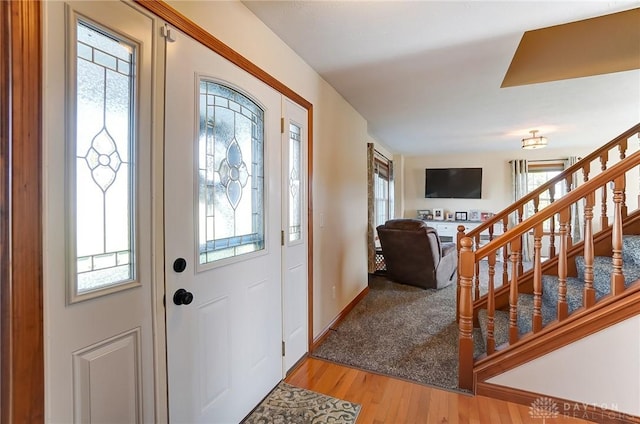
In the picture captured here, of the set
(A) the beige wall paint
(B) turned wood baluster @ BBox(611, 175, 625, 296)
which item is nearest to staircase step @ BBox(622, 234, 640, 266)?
(B) turned wood baluster @ BBox(611, 175, 625, 296)

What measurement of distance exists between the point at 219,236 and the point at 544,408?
212 cm

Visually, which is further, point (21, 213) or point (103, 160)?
point (103, 160)

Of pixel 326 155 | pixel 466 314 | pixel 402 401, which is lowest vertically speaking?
pixel 402 401

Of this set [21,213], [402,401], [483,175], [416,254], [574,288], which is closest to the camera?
[21,213]

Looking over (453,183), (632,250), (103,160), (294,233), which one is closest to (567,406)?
(632,250)

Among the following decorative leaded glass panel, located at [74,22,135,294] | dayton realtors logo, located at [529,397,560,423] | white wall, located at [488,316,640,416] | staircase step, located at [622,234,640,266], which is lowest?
dayton realtors logo, located at [529,397,560,423]

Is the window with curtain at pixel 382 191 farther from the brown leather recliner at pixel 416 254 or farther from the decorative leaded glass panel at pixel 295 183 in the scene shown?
the decorative leaded glass panel at pixel 295 183

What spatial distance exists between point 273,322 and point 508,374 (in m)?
1.51

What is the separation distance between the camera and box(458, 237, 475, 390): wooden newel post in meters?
1.90

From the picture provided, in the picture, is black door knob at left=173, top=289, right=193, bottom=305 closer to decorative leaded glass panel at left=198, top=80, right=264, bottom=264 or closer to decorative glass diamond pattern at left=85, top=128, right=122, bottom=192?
decorative leaded glass panel at left=198, top=80, right=264, bottom=264

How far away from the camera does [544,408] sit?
175cm

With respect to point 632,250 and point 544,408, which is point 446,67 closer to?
point 632,250

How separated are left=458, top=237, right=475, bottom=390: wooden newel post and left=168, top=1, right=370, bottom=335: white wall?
1.15 metres

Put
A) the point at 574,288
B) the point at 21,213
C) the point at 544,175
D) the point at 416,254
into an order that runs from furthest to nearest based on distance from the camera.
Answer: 1. the point at 544,175
2. the point at 416,254
3. the point at 574,288
4. the point at 21,213
